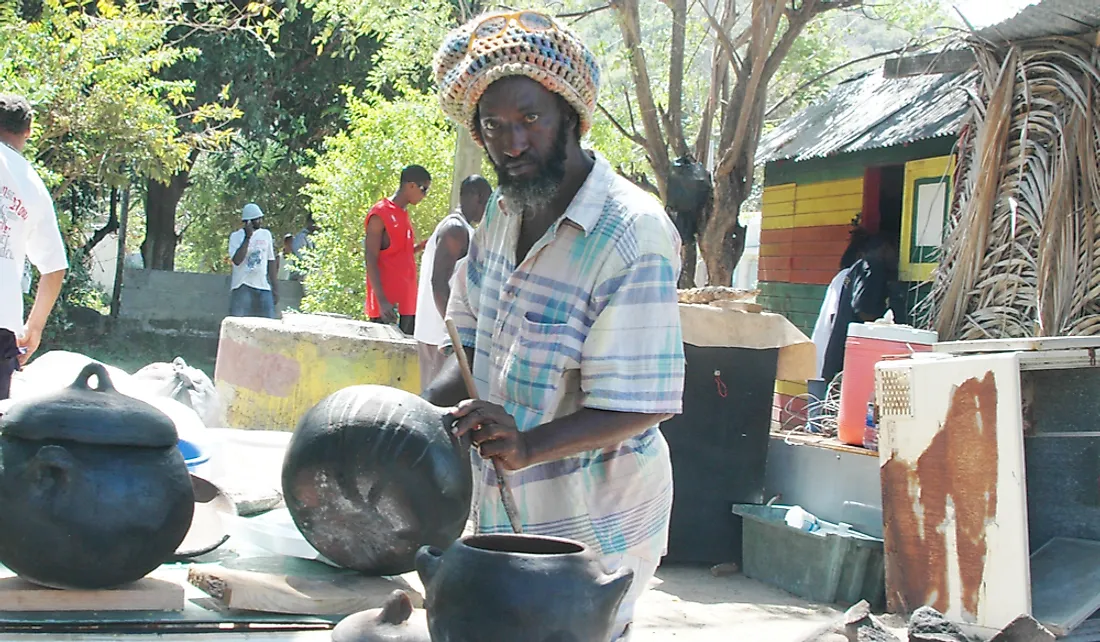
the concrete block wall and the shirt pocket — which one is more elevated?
the concrete block wall

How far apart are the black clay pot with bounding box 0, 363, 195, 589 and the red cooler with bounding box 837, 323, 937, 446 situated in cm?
416

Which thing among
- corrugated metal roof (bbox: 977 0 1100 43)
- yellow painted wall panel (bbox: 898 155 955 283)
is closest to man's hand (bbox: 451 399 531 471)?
corrugated metal roof (bbox: 977 0 1100 43)

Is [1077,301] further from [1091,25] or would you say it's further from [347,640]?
[347,640]

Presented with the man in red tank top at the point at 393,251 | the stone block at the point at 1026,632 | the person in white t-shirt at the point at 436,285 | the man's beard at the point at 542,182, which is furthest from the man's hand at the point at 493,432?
the man in red tank top at the point at 393,251

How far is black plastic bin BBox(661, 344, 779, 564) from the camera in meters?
5.96

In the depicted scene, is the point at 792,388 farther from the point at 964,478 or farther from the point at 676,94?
the point at 964,478

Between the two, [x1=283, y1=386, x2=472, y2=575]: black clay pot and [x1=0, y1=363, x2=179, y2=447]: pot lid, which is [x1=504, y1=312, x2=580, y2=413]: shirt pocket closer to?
[x1=283, y1=386, x2=472, y2=575]: black clay pot

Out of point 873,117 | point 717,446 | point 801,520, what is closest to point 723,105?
point 873,117

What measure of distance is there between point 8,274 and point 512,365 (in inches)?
121

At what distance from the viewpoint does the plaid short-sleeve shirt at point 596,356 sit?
2.17m

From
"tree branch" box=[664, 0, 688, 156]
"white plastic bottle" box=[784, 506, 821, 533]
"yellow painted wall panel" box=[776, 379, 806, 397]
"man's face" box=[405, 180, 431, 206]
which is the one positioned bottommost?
"white plastic bottle" box=[784, 506, 821, 533]

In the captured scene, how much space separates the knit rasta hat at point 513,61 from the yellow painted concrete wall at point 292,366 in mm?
4431

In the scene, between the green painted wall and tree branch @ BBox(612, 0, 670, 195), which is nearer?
tree branch @ BBox(612, 0, 670, 195)

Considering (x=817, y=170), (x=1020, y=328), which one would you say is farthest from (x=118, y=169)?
(x=1020, y=328)
